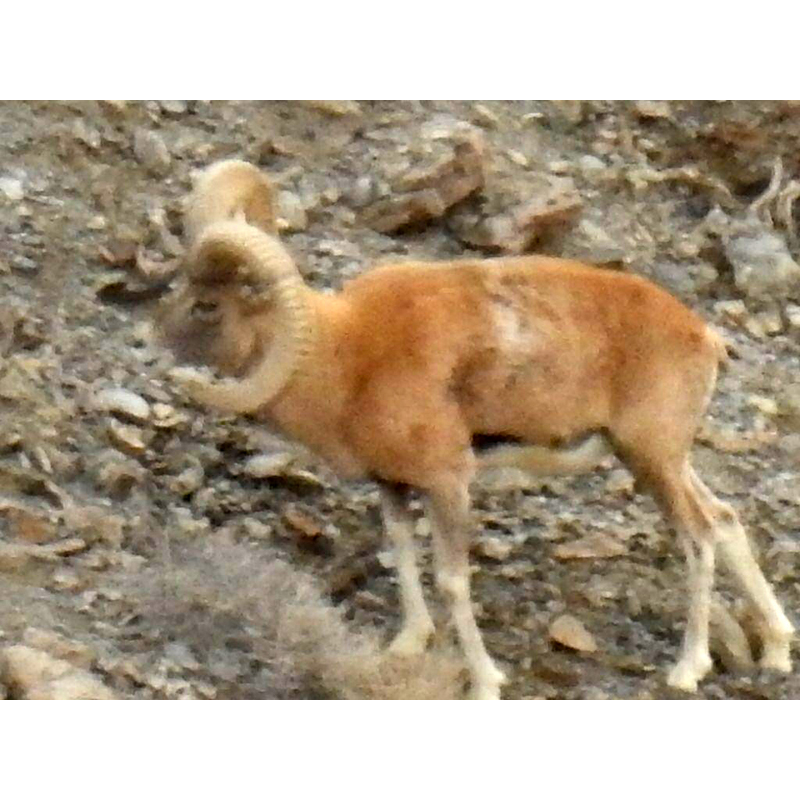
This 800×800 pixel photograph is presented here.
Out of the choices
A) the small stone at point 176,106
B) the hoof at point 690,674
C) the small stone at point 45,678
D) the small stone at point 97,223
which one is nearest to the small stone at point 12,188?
the small stone at point 97,223

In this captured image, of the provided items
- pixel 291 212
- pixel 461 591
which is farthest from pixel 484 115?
pixel 461 591

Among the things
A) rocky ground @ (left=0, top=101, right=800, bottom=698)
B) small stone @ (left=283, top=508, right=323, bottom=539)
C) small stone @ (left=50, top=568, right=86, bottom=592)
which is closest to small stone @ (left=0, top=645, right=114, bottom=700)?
rocky ground @ (left=0, top=101, right=800, bottom=698)

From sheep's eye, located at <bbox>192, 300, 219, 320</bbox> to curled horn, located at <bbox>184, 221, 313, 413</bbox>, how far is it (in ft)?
0.15

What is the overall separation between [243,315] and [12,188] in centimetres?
50

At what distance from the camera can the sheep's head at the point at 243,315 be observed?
86.2 inches

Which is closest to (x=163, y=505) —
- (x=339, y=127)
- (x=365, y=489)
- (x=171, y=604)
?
(x=171, y=604)

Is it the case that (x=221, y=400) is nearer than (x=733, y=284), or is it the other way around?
(x=221, y=400)

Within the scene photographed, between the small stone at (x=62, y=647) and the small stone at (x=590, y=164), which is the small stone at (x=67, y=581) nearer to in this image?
the small stone at (x=62, y=647)

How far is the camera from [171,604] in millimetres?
2334

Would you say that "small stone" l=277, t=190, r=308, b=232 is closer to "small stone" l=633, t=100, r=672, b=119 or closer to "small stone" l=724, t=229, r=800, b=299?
"small stone" l=633, t=100, r=672, b=119
